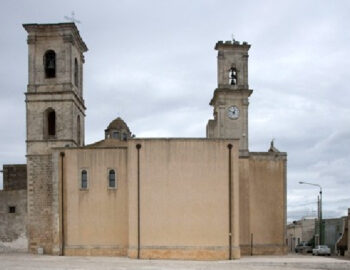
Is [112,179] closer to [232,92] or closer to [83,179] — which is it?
[83,179]

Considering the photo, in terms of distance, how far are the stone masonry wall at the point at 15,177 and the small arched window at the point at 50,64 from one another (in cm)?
776

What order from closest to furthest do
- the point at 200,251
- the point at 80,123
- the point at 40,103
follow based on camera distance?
the point at 200,251
the point at 40,103
the point at 80,123

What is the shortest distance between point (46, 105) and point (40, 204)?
6.53 m

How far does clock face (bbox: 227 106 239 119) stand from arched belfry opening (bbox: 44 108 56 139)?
1275cm

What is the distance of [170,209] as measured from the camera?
118 ft

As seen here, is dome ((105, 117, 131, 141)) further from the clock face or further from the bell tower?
the bell tower

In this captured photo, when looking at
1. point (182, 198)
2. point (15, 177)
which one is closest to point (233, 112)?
point (182, 198)

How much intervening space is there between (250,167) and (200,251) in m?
7.98

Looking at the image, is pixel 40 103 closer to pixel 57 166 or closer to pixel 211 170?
pixel 57 166

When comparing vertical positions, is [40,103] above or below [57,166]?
above

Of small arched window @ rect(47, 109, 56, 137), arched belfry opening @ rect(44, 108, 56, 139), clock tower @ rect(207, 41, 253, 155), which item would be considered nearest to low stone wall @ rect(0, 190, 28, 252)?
arched belfry opening @ rect(44, 108, 56, 139)

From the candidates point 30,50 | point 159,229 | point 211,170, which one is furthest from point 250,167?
point 30,50

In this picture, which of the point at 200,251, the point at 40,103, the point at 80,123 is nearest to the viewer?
the point at 200,251

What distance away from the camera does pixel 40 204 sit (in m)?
38.8
